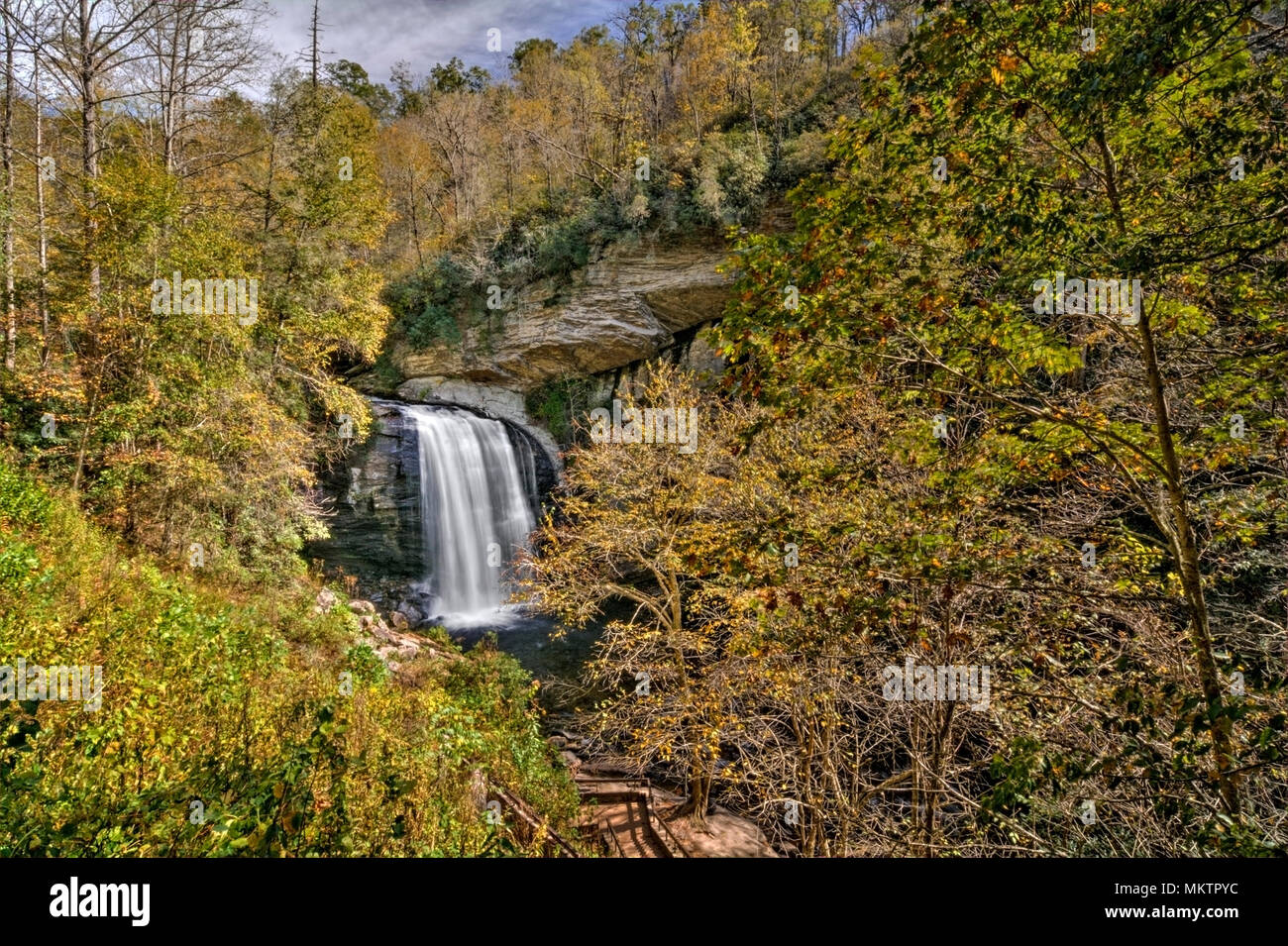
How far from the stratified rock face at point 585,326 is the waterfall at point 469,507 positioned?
2.38 meters

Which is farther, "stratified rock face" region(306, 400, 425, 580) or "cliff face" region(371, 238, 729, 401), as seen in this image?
"cliff face" region(371, 238, 729, 401)

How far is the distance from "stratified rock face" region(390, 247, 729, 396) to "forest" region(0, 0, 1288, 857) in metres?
0.15

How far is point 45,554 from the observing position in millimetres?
6082

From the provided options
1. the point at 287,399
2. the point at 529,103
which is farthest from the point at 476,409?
the point at 529,103

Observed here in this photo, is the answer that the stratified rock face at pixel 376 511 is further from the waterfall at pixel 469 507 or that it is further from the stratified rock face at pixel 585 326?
the stratified rock face at pixel 585 326

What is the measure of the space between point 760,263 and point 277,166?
17.6 metres

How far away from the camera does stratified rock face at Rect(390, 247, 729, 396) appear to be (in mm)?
18062

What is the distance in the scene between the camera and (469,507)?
704 inches

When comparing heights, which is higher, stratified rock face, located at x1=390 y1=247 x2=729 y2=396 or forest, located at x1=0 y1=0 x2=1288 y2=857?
stratified rock face, located at x1=390 y1=247 x2=729 y2=396

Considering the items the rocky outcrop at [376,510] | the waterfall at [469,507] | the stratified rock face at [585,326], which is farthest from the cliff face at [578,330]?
the rocky outcrop at [376,510]

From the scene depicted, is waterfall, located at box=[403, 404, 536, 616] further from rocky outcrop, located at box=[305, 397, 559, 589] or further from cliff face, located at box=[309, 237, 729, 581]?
cliff face, located at box=[309, 237, 729, 581]

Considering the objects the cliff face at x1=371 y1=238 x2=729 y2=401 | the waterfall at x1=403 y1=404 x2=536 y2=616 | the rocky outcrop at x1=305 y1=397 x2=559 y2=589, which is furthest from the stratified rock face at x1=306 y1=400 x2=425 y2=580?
the cliff face at x1=371 y1=238 x2=729 y2=401

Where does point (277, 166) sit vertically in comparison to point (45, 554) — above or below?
above
